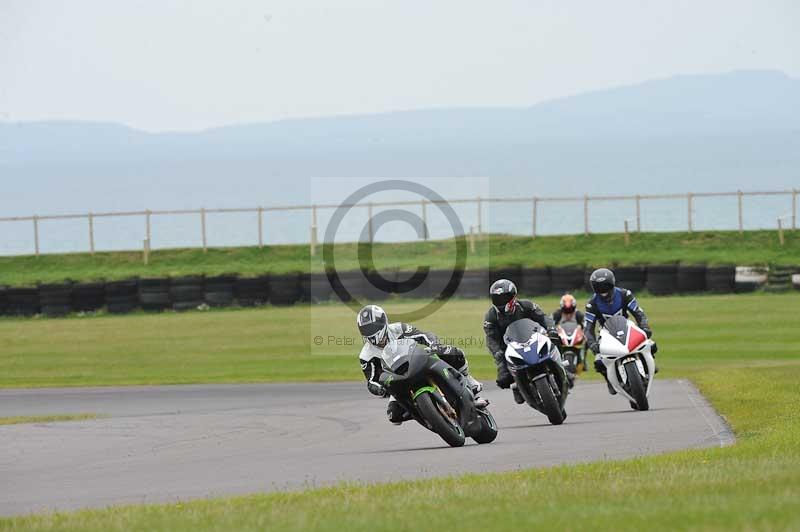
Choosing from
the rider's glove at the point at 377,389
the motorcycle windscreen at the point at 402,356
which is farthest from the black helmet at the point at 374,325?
the rider's glove at the point at 377,389

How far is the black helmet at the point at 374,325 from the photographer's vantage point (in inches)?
549

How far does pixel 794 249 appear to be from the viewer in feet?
155

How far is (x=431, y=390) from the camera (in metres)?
13.7

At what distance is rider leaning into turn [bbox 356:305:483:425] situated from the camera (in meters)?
14.0

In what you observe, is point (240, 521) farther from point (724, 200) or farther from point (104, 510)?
point (724, 200)

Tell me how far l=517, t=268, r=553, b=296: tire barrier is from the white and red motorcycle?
76.6 ft

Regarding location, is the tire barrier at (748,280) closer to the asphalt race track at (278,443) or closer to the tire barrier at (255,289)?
the tire barrier at (255,289)

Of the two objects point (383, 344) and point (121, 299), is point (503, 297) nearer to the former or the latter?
point (383, 344)

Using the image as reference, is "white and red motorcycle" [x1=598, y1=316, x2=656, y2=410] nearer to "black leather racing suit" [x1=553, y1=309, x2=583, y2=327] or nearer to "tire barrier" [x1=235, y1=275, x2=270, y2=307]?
"black leather racing suit" [x1=553, y1=309, x2=583, y2=327]

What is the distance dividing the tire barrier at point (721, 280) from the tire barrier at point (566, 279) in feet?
11.1

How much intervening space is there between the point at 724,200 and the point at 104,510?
181m

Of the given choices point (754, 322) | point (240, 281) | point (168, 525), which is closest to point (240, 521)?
point (168, 525)

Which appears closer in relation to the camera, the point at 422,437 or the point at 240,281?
the point at 422,437

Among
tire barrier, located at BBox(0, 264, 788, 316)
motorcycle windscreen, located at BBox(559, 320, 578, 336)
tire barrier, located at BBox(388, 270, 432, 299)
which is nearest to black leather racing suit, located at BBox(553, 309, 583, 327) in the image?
motorcycle windscreen, located at BBox(559, 320, 578, 336)
